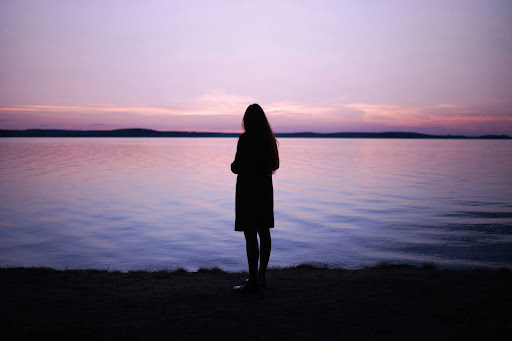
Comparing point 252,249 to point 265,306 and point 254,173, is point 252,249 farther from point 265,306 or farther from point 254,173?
point 254,173

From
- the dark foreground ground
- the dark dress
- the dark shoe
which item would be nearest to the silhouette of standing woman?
the dark dress

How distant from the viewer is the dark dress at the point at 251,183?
16.9 feet

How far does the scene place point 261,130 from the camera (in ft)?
17.1

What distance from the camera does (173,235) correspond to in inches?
490

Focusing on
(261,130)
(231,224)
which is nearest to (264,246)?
(261,130)

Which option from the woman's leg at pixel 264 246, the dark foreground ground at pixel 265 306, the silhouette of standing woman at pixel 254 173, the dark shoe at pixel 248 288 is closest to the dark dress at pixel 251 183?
the silhouette of standing woman at pixel 254 173

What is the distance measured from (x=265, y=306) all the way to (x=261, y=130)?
2274mm

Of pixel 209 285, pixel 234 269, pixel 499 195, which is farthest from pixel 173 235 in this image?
pixel 499 195

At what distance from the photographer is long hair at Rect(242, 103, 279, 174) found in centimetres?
520

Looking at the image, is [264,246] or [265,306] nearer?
[265,306]

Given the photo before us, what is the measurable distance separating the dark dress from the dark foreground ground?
41.6 inches

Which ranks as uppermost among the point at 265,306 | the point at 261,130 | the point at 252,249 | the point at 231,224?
the point at 261,130

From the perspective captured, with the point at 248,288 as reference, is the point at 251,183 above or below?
above

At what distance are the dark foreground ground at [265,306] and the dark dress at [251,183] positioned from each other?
1056 millimetres
